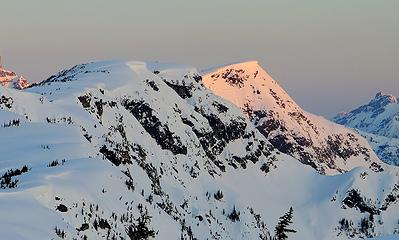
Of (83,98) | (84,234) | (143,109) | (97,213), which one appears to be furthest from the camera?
(143,109)

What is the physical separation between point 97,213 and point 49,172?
6002mm

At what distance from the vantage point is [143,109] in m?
197

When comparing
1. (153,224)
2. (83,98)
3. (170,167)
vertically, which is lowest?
(153,224)

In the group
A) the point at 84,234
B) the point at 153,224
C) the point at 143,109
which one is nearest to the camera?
the point at 84,234

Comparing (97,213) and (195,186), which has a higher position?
(195,186)

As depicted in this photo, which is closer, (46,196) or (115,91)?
(46,196)

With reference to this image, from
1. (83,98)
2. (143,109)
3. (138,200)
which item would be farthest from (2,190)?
(143,109)

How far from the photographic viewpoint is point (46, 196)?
119 feet

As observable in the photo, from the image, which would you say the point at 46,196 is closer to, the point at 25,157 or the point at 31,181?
the point at 31,181

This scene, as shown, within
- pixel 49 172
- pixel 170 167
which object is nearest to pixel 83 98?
pixel 170 167

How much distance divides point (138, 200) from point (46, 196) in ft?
45.0

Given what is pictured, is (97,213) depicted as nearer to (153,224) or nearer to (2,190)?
(2,190)

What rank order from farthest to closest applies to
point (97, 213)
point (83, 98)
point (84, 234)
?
point (83, 98) → point (97, 213) → point (84, 234)

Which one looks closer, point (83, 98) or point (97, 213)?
point (97, 213)
